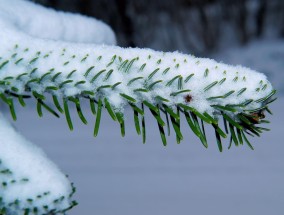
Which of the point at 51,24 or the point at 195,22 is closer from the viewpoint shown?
the point at 51,24

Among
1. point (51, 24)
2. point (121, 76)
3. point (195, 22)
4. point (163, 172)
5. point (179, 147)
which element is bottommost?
point (121, 76)

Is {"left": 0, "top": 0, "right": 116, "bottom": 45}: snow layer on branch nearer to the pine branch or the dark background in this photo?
the pine branch

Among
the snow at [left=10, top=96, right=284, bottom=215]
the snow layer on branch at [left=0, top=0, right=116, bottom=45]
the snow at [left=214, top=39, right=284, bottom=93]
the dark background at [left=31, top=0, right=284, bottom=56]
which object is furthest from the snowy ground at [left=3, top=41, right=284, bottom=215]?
the snow layer on branch at [left=0, top=0, right=116, bottom=45]

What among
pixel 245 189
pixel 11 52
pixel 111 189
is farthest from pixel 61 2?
pixel 11 52

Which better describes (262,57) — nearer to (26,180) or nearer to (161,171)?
(161,171)

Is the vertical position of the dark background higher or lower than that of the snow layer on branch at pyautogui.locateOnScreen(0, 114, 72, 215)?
higher

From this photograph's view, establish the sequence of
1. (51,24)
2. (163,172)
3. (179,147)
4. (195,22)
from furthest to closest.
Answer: (195,22) → (179,147) → (163,172) → (51,24)

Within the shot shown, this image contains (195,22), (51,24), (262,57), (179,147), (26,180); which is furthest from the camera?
(195,22)

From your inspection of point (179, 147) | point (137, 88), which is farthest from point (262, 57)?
point (137, 88)
